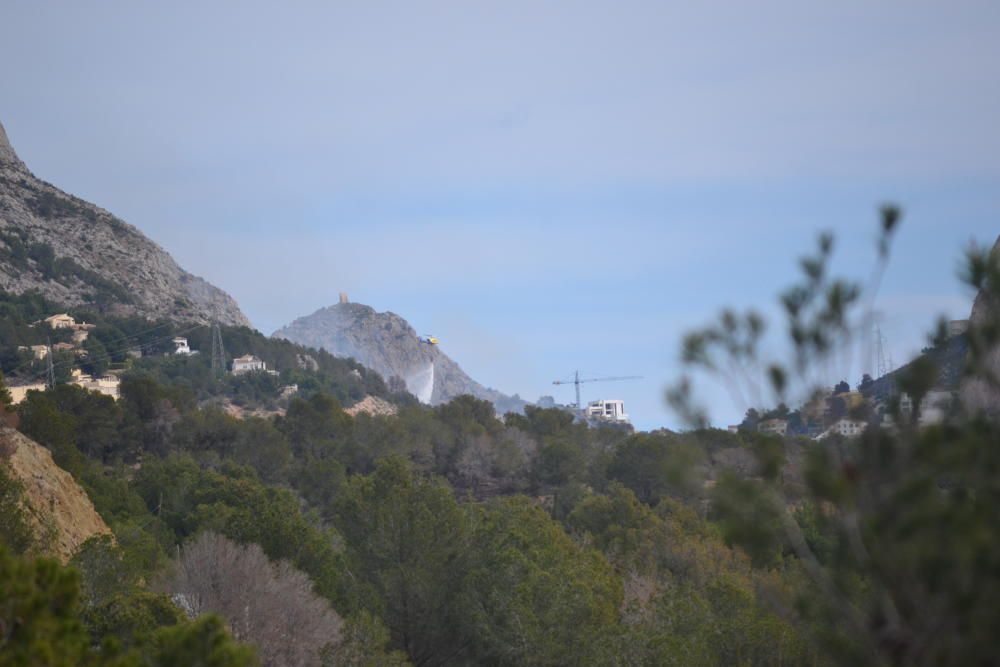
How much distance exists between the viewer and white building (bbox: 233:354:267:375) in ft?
314

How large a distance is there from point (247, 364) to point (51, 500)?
235ft

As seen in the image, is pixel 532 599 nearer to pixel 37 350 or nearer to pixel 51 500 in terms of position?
pixel 51 500

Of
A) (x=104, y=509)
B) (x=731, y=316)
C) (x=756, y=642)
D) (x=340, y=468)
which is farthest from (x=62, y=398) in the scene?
(x=731, y=316)

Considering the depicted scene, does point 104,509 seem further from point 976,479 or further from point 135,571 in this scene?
point 976,479

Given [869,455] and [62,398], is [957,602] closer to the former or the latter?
[869,455]

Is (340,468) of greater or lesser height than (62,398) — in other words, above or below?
below

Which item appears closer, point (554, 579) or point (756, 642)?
point (756, 642)

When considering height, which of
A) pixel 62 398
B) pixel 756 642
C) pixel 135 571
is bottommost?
pixel 756 642

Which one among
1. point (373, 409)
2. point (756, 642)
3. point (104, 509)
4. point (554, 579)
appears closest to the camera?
point (756, 642)

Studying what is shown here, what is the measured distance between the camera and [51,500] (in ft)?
88.8

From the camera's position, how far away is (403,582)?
1119 inches

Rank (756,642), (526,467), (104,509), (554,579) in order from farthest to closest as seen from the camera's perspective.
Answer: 1. (526,467)
2. (104,509)
3. (554,579)
4. (756,642)

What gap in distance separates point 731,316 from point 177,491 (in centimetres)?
3455

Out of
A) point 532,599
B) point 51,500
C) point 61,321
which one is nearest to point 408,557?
point 532,599
